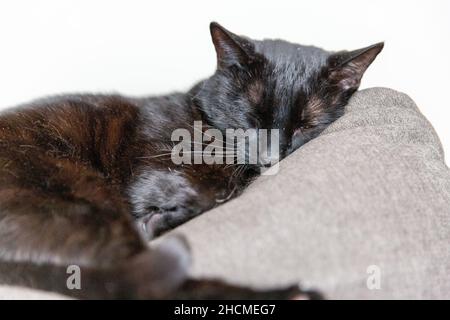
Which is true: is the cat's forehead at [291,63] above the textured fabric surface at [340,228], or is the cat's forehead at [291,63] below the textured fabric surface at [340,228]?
above

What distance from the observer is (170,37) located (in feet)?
6.25

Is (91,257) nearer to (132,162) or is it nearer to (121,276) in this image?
(121,276)

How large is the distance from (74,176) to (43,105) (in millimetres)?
362

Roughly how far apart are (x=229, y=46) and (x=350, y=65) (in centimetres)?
32

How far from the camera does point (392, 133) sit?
1197mm

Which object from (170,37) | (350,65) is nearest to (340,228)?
(350,65)

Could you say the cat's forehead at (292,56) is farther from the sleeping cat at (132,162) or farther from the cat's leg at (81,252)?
the cat's leg at (81,252)

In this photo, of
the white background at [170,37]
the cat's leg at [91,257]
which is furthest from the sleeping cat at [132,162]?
the white background at [170,37]

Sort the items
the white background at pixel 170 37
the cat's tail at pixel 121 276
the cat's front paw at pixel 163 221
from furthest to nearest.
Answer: the white background at pixel 170 37 → the cat's front paw at pixel 163 221 → the cat's tail at pixel 121 276

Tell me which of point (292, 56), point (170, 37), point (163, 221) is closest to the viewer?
point (163, 221)

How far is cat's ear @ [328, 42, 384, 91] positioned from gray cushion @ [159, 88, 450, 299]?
0.85 ft

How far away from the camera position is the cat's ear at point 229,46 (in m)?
1.29

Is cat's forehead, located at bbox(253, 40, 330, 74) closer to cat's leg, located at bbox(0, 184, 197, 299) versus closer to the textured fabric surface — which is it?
the textured fabric surface

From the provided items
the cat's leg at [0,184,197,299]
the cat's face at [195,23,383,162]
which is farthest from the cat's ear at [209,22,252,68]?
the cat's leg at [0,184,197,299]
